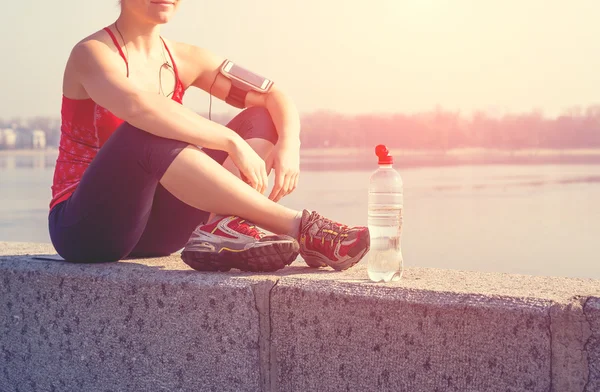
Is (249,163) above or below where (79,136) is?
below

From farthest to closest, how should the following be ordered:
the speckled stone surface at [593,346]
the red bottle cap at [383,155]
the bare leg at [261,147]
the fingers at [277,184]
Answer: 1. the bare leg at [261,147]
2. the fingers at [277,184]
3. the red bottle cap at [383,155]
4. the speckled stone surface at [593,346]

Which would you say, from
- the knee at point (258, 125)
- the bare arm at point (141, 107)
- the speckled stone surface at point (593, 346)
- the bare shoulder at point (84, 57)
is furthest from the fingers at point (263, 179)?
the speckled stone surface at point (593, 346)

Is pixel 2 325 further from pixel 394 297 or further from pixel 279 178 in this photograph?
pixel 394 297

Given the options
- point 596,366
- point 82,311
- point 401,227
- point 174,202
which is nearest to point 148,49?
point 174,202

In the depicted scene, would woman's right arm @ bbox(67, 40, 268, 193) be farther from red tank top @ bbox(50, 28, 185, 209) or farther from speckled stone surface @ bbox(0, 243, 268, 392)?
speckled stone surface @ bbox(0, 243, 268, 392)

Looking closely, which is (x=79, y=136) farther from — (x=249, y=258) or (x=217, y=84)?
(x=249, y=258)

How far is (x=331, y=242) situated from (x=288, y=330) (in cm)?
32

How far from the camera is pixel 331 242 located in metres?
2.50

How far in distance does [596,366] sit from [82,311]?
164 cm

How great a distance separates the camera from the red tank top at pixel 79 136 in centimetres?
282

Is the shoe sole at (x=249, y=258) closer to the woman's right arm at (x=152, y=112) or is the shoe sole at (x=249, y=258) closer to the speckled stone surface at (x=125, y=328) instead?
the speckled stone surface at (x=125, y=328)

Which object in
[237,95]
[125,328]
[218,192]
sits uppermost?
[237,95]

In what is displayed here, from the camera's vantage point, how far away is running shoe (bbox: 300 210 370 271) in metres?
2.47

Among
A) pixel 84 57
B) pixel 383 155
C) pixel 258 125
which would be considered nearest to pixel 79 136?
pixel 84 57
